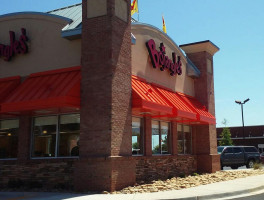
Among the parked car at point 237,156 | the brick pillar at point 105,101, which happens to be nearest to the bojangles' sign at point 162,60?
the brick pillar at point 105,101

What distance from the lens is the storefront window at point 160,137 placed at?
1809 cm

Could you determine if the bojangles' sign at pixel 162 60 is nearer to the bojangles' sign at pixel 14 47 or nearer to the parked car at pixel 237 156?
the bojangles' sign at pixel 14 47

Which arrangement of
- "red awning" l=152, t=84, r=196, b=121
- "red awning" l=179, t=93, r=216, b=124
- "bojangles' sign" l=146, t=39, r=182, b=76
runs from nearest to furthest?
1. "red awning" l=152, t=84, r=196, b=121
2. "bojangles' sign" l=146, t=39, r=182, b=76
3. "red awning" l=179, t=93, r=216, b=124

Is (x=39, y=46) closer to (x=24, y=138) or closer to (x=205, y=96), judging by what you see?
(x=24, y=138)

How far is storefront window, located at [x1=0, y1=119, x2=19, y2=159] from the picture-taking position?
16328 millimetres

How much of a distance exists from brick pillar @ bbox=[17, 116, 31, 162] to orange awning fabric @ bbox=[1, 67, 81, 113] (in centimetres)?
151

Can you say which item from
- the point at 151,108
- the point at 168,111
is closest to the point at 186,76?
the point at 168,111

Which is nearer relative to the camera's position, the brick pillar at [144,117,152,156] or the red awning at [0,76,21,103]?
the red awning at [0,76,21,103]

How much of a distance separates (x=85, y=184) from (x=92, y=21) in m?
6.75

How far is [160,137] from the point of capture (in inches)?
730

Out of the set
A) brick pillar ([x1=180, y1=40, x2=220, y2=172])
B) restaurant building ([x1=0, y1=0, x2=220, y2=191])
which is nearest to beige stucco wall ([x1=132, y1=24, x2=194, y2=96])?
restaurant building ([x1=0, y1=0, x2=220, y2=191])

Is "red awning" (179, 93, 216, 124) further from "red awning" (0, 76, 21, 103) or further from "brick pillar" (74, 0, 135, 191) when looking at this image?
"red awning" (0, 76, 21, 103)

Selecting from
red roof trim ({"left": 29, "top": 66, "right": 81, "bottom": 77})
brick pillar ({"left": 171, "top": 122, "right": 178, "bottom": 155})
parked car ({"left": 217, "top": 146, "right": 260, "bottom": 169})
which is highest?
red roof trim ({"left": 29, "top": 66, "right": 81, "bottom": 77})

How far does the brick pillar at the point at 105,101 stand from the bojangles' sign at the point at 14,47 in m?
3.74
